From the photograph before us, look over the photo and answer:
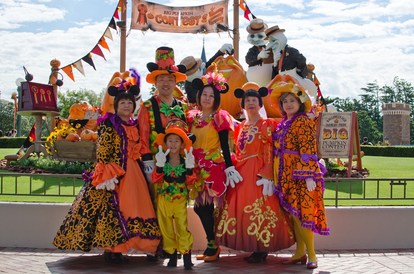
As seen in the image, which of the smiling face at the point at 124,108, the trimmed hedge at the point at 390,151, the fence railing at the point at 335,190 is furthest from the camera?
the trimmed hedge at the point at 390,151

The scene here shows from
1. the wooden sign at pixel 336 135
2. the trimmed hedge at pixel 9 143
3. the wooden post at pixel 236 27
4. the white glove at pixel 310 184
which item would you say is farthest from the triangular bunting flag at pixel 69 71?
the trimmed hedge at pixel 9 143

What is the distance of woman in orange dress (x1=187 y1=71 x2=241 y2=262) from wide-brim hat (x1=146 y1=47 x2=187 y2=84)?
0.23 m

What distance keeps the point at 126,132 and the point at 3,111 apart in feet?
191

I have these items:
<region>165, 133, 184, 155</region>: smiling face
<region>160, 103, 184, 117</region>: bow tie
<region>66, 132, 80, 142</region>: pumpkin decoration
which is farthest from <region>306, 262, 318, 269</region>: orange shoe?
<region>66, 132, 80, 142</region>: pumpkin decoration

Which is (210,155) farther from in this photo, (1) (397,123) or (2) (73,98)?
(2) (73,98)

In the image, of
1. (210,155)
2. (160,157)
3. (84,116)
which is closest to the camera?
(160,157)

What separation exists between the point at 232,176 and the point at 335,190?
215 cm

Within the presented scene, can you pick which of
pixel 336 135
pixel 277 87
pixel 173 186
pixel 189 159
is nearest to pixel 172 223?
pixel 173 186

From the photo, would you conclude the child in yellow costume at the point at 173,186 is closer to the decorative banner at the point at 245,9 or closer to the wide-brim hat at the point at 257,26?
the wide-brim hat at the point at 257,26

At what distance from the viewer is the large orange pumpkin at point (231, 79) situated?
8.40m

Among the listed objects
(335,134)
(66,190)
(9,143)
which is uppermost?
(335,134)

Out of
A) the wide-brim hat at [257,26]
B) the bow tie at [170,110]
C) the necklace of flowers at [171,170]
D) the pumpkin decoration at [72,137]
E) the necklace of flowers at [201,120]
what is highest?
the wide-brim hat at [257,26]

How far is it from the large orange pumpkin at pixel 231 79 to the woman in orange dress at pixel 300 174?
11.0 feet

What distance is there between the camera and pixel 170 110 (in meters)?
5.08
